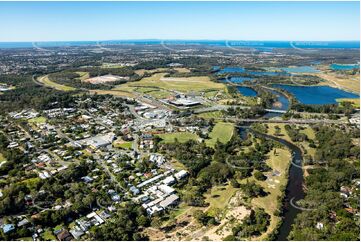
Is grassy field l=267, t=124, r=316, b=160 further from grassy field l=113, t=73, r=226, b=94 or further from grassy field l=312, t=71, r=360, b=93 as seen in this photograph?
grassy field l=312, t=71, r=360, b=93

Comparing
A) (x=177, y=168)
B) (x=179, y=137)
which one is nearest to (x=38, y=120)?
(x=179, y=137)

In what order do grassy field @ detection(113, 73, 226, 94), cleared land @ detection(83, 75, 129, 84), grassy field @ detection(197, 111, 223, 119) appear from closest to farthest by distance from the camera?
1. grassy field @ detection(197, 111, 223, 119)
2. grassy field @ detection(113, 73, 226, 94)
3. cleared land @ detection(83, 75, 129, 84)

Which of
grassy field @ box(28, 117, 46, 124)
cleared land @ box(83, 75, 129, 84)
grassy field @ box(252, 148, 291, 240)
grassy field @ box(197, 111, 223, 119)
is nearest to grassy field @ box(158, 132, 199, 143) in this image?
grassy field @ box(197, 111, 223, 119)

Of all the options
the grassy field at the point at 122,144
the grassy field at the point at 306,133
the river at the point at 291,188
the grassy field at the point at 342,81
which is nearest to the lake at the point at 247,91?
the grassy field at the point at 342,81

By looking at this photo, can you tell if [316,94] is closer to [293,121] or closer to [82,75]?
[293,121]

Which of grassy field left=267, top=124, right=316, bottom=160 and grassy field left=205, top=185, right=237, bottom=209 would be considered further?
grassy field left=267, top=124, right=316, bottom=160

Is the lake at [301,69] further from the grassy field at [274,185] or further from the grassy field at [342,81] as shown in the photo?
the grassy field at [274,185]
